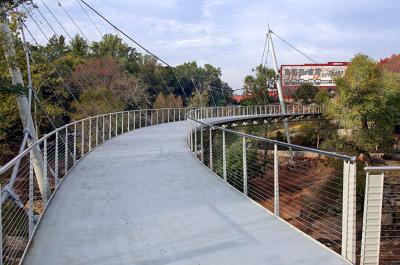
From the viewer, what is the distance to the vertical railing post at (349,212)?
4.36 meters

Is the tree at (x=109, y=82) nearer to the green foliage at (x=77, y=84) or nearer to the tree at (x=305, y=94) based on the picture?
the green foliage at (x=77, y=84)

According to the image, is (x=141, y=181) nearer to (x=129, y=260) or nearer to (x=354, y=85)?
(x=129, y=260)

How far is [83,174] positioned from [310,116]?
44.7 meters

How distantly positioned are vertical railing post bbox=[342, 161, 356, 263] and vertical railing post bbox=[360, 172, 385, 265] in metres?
0.18

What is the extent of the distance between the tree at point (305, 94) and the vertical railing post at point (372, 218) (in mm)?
68885

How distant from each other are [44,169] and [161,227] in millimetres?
2079

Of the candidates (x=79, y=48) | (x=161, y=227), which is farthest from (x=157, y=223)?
(x=79, y=48)

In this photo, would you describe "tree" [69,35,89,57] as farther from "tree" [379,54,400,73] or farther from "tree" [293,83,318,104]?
"tree" [379,54,400,73]

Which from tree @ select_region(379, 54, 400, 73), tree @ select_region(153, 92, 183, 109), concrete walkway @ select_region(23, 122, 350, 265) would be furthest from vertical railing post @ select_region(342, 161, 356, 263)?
tree @ select_region(379, 54, 400, 73)

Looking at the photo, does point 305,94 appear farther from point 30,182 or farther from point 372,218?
point 372,218

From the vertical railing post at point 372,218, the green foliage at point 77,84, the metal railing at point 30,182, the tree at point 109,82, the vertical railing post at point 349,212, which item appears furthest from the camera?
the tree at point 109,82

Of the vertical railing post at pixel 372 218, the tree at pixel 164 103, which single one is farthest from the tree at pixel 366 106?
the vertical railing post at pixel 372 218

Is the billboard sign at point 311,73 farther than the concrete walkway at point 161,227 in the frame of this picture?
Yes

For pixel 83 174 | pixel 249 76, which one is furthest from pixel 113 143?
pixel 249 76
